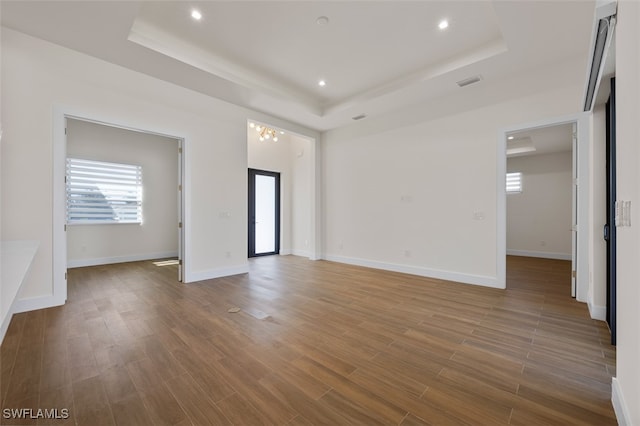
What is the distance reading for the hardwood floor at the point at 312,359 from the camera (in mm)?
1536

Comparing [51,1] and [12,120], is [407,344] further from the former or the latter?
[12,120]

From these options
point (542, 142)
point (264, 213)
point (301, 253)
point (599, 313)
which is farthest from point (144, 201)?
point (542, 142)

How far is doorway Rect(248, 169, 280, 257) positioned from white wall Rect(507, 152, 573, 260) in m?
6.91

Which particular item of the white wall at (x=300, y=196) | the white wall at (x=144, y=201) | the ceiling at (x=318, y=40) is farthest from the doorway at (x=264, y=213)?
the ceiling at (x=318, y=40)

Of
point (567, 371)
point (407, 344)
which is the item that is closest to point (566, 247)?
point (567, 371)

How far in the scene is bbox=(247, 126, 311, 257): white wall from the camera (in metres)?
7.12

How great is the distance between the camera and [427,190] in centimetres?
476

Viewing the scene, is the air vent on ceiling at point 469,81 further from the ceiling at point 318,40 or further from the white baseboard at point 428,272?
the white baseboard at point 428,272

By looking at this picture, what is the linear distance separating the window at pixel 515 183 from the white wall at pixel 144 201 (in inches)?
380

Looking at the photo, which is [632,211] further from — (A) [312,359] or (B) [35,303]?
(B) [35,303]

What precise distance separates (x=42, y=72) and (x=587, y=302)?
7.27 metres

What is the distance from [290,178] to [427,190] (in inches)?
161

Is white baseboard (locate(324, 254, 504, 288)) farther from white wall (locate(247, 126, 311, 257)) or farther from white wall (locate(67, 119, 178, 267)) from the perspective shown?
white wall (locate(67, 119, 178, 267))

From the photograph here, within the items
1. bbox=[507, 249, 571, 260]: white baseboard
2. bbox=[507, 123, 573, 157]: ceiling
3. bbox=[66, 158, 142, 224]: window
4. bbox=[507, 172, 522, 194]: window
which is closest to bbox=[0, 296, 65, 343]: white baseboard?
bbox=[66, 158, 142, 224]: window
